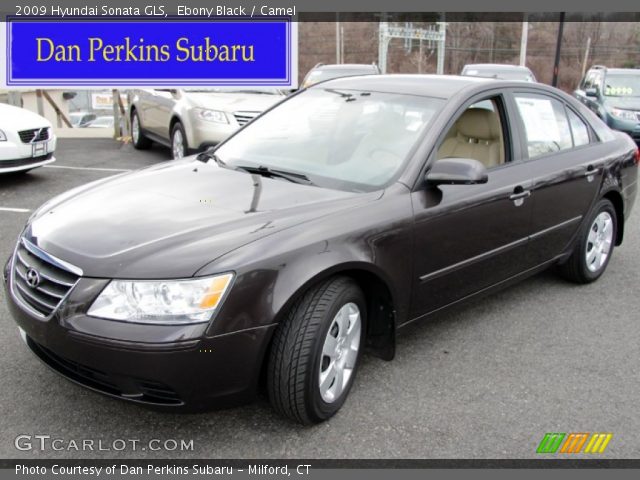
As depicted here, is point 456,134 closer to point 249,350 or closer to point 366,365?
point 366,365

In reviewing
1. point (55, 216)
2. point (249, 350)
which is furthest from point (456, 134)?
point (55, 216)

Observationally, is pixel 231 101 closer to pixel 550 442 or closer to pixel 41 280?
pixel 41 280

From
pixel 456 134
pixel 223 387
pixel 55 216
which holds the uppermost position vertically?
pixel 456 134

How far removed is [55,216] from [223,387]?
1242mm

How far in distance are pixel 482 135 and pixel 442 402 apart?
1.76m

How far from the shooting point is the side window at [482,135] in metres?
4.01

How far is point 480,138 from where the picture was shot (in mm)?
4133

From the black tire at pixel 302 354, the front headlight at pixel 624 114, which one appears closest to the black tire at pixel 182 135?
the black tire at pixel 302 354

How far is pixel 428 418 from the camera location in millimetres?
3094

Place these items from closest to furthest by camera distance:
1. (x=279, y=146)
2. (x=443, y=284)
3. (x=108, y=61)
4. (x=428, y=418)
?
(x=428, y=418) < (x=443, y=284) < (x=279, y=146) < (x=108, y=61)

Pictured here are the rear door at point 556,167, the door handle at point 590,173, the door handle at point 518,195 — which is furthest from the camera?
the door handle at point 590,173

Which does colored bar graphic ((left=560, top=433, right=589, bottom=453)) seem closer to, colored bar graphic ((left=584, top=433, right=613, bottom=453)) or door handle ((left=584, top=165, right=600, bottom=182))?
colored bar graphic ((left=584, top=433, right=613, bottom=453))

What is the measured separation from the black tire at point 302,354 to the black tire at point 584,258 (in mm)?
2591

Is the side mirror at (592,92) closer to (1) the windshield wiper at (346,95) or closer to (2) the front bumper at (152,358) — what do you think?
(1) the windshield wiper at (346,95)
